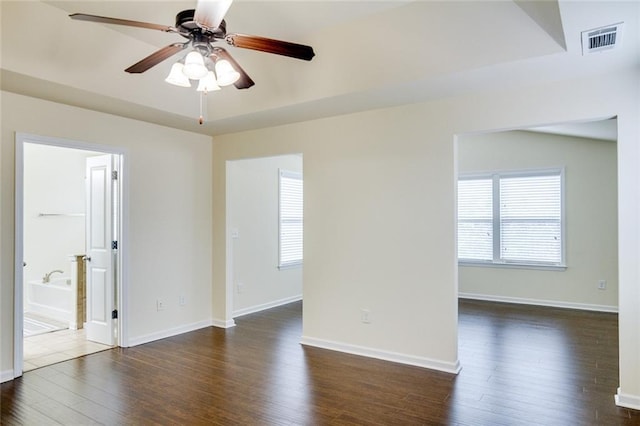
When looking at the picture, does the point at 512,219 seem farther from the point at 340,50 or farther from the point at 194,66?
the point at 194,66

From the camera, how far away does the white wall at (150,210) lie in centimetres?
342

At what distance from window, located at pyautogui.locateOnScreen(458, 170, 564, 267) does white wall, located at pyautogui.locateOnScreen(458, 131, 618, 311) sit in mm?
150

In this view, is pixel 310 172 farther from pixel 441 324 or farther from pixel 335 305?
pixel 441 324

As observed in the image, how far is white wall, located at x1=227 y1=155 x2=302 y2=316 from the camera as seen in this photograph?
18.4 ft

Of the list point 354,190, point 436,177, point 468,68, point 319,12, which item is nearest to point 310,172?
point 354,190

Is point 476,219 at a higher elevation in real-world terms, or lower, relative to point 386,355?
higher

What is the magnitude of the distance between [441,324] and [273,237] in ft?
10.7

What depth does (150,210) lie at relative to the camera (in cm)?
459

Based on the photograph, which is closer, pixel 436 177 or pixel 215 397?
pixel 215 397

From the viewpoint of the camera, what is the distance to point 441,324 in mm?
3652

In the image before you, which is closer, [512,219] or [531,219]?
[531,219]

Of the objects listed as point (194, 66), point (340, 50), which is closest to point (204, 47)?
point (194, 66)

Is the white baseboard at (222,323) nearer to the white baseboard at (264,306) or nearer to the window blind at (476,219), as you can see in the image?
the white baseboard at (264,306)

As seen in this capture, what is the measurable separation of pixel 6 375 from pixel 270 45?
3516mm
